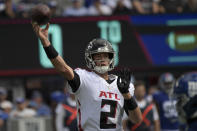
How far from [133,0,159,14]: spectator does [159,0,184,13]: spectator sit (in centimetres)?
15

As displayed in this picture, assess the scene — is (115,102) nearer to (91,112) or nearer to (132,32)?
(91,112)

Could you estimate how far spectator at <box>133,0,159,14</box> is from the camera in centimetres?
1369


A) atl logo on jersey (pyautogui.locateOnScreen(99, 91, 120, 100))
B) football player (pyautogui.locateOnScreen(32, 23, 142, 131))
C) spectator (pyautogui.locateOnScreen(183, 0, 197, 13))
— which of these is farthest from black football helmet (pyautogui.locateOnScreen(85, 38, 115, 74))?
spectator (pyautogui.locateOnScreen(183, 0, 197, 13))

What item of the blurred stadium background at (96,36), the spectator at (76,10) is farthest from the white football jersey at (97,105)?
the spectator at (76,10)

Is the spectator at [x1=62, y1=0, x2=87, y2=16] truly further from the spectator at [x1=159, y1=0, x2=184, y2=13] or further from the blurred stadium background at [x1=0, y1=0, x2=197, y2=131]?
the spectator at [x1=159, y1=0, x2=184, y2=13]

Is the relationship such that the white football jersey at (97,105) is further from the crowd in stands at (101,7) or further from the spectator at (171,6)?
the spectator at (171,6)

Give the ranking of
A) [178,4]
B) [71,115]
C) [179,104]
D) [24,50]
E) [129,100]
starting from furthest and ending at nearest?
[178,4] → [24,50] → [71,115] → [129,100] → [179,104]

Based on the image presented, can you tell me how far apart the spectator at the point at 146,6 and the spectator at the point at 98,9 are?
645 millimetres

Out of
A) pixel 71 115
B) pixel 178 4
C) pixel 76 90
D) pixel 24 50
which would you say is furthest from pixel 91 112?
pixel 178 4

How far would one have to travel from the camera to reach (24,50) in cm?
1295

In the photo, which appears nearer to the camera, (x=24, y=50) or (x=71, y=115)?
(x=71, y=115)

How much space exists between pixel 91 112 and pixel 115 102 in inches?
9.6

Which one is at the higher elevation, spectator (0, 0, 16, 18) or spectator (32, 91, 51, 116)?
spectator (0, 0, 16, 18)

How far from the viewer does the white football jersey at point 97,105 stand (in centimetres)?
536
